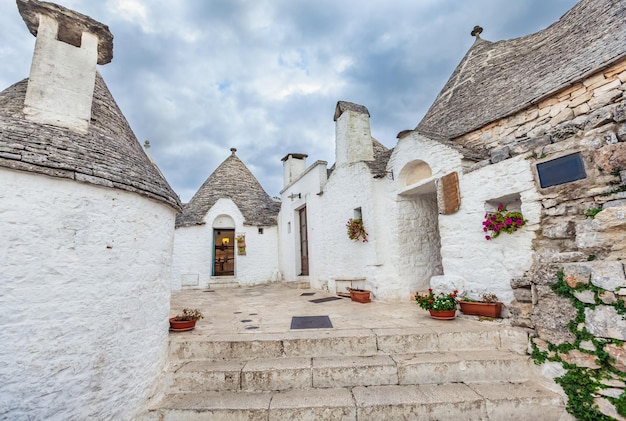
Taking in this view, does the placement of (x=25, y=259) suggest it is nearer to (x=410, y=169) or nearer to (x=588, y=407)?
(x=588, y=407)

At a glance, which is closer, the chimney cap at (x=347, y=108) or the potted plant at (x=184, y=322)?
the potted plant at (x=184, y=322)

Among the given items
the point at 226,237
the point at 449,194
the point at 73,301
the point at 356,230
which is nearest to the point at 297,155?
the point at 226,237

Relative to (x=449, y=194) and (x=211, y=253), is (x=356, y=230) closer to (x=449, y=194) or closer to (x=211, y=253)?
(x=449, y=194)

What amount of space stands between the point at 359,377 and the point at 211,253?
32.5ft

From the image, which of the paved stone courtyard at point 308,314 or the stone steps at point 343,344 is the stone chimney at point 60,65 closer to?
the stone steps at point 343,344

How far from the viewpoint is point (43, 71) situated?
333 centimetres

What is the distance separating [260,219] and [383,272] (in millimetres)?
7366

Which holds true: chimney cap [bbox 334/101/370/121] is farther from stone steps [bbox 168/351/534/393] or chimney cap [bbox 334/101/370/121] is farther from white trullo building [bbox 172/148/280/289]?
stone steps [bbox 168/351/534/393]

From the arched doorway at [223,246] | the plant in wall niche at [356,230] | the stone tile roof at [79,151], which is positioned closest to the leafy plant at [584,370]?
the plant in wall niche at [356,230]

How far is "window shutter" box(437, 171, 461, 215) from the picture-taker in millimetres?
5121

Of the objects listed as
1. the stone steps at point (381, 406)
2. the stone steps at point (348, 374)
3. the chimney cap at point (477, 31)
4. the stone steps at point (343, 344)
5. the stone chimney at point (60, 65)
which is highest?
the chimney cap at point (477, 31)

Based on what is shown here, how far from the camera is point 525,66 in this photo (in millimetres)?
6152

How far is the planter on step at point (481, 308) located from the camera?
4.39m

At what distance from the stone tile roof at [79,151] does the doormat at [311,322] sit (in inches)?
110
